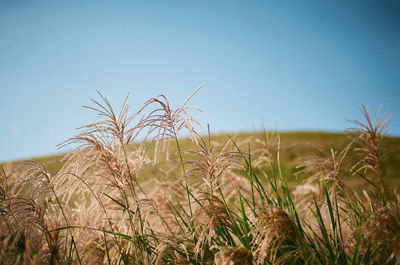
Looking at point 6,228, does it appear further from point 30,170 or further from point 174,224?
point 174,224

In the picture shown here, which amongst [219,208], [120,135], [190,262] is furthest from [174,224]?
[120,135]

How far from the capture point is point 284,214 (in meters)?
1.73

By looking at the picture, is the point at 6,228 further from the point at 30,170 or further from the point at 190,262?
the point at 190,262

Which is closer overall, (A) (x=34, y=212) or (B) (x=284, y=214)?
(B) (x=284, y=214)

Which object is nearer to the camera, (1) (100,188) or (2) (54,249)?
(2) (54,249)

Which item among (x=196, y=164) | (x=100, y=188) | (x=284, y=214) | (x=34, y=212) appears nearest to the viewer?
(x=284, y=214)

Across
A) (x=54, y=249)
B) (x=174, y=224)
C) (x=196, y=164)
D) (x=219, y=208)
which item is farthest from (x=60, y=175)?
(x=174, y=224)

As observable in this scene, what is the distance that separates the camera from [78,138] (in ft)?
6.49

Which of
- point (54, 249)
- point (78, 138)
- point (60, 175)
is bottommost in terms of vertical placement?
point (54, 249)

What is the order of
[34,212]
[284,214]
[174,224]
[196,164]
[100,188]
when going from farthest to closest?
[174,224], [100,188], [34,212], [196,164], [284,214]

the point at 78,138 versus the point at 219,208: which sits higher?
the point at 78,138

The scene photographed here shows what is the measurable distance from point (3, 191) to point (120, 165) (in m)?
0.84

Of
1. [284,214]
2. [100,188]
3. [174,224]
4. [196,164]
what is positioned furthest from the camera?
[174,224]

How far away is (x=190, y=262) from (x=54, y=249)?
967mm
